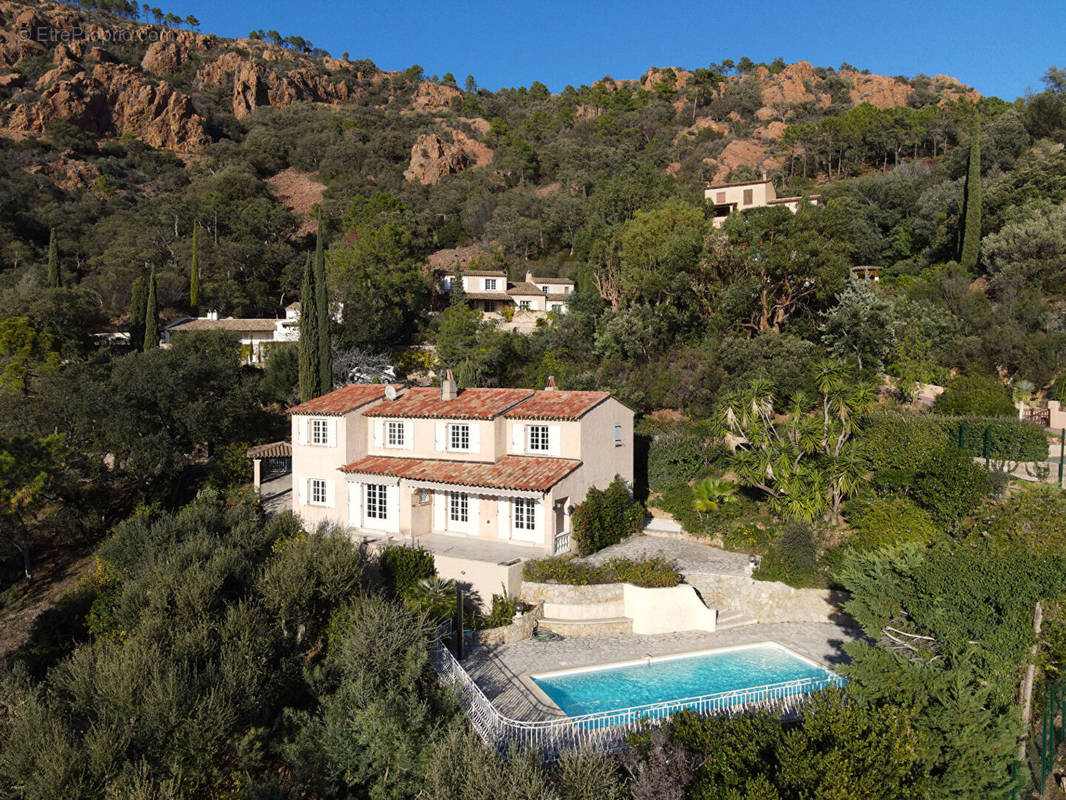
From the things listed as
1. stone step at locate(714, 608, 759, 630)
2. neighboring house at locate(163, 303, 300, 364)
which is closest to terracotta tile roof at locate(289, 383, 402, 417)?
stone step at locate(714, 608, 759, 630)

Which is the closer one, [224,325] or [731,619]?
[731,619]

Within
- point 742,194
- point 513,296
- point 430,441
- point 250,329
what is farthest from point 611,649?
point 742,194

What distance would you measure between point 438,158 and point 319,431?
87009mm

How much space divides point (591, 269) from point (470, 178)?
57.9m

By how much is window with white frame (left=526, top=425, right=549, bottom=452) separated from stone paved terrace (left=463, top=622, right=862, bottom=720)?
8.21 meters

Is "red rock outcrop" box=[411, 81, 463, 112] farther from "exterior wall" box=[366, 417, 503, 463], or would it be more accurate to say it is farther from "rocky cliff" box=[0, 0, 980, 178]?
"exterior wall" box=[366, 417, 503, 463]

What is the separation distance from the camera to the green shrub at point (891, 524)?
829 inches

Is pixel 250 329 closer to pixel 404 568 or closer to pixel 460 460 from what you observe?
pixel 460 460

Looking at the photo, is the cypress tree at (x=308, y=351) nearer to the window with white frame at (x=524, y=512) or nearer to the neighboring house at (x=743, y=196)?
the window with white frame at (x=524, y=512)

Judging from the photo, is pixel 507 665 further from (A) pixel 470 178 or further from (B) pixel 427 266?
(A) pixel 470 178

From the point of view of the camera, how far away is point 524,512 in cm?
2558

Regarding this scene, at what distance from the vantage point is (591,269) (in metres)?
50.6

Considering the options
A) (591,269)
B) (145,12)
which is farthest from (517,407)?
(145,12)

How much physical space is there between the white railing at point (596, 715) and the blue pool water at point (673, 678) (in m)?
1.33
